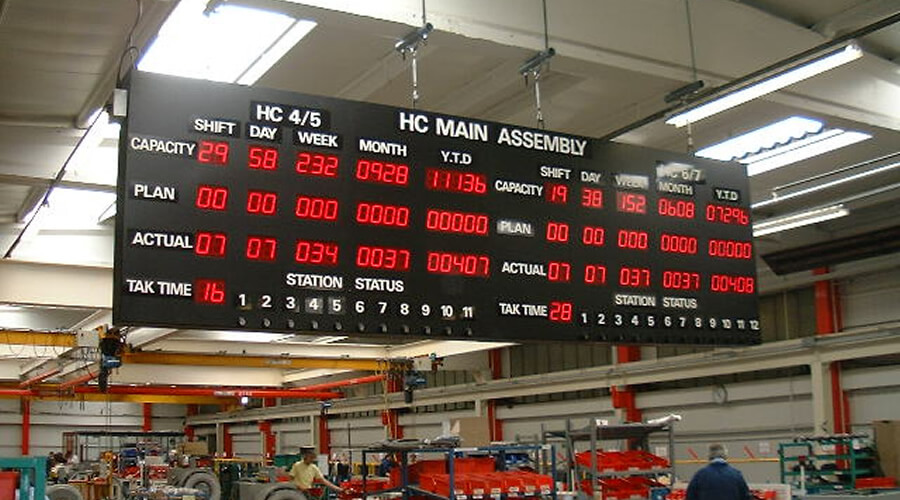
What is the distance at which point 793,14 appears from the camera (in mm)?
8742

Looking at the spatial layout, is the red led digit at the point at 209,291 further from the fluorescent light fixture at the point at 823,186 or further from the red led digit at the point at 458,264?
the fluorescent light fixture at the point at 823,186

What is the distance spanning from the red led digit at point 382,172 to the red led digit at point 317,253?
1.71ft

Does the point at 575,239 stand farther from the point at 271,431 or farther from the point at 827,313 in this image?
the point at 271,431

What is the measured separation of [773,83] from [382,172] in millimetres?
2727

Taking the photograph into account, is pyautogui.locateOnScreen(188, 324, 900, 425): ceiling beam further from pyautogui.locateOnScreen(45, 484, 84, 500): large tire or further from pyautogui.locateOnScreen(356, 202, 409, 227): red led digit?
pyautogui.locateOnScreen(45, 484, 84, 500): large tire

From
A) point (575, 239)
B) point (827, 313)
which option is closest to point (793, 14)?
point (575, 239)

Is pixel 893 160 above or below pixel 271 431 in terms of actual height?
above

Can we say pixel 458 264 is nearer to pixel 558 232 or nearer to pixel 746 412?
pixel 558 232

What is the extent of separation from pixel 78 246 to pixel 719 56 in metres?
9.27

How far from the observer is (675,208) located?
797 cm

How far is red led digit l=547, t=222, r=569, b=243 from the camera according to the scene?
7.34m

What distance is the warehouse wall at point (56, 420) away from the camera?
37562mm

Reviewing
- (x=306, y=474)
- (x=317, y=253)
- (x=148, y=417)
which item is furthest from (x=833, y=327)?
(x=148, y=417)

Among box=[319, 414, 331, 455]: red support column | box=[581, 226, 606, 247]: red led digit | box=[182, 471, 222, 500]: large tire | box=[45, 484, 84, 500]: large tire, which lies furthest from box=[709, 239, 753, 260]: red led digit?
box=[319, 414, 331, 455]: red support column
